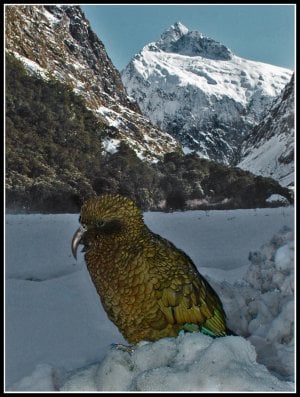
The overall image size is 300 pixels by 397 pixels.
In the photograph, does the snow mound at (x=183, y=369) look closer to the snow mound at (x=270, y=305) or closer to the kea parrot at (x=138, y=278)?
the kea parrot at (x=138, y=278)

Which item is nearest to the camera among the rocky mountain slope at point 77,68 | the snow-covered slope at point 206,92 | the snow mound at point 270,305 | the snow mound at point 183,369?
the snow mound at point 183,369

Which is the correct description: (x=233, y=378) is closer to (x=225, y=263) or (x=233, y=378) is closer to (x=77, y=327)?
(x=77, y=327)

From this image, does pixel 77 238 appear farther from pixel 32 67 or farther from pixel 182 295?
pixel 32 67

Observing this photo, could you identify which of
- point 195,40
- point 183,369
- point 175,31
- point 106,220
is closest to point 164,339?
point 183,369

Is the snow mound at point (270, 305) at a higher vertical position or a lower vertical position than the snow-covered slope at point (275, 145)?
lower

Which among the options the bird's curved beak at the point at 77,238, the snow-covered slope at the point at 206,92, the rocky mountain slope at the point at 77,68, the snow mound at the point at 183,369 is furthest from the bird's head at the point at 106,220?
the rocky mountain slope at the point at 77,68

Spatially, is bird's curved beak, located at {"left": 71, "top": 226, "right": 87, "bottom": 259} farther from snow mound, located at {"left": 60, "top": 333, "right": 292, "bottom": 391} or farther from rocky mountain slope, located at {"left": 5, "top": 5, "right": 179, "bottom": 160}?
rocky mountain slope, located at {"left": 5, "top": 5, "right": 179, "bottom": 160}

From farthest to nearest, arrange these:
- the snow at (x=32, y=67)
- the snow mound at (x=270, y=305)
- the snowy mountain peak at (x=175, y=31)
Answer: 1. the snow at (x=32, y=67)
2. the snowy mountain peak at (x=175, y=31)
3. the snow mound at (x=270, y=305)
